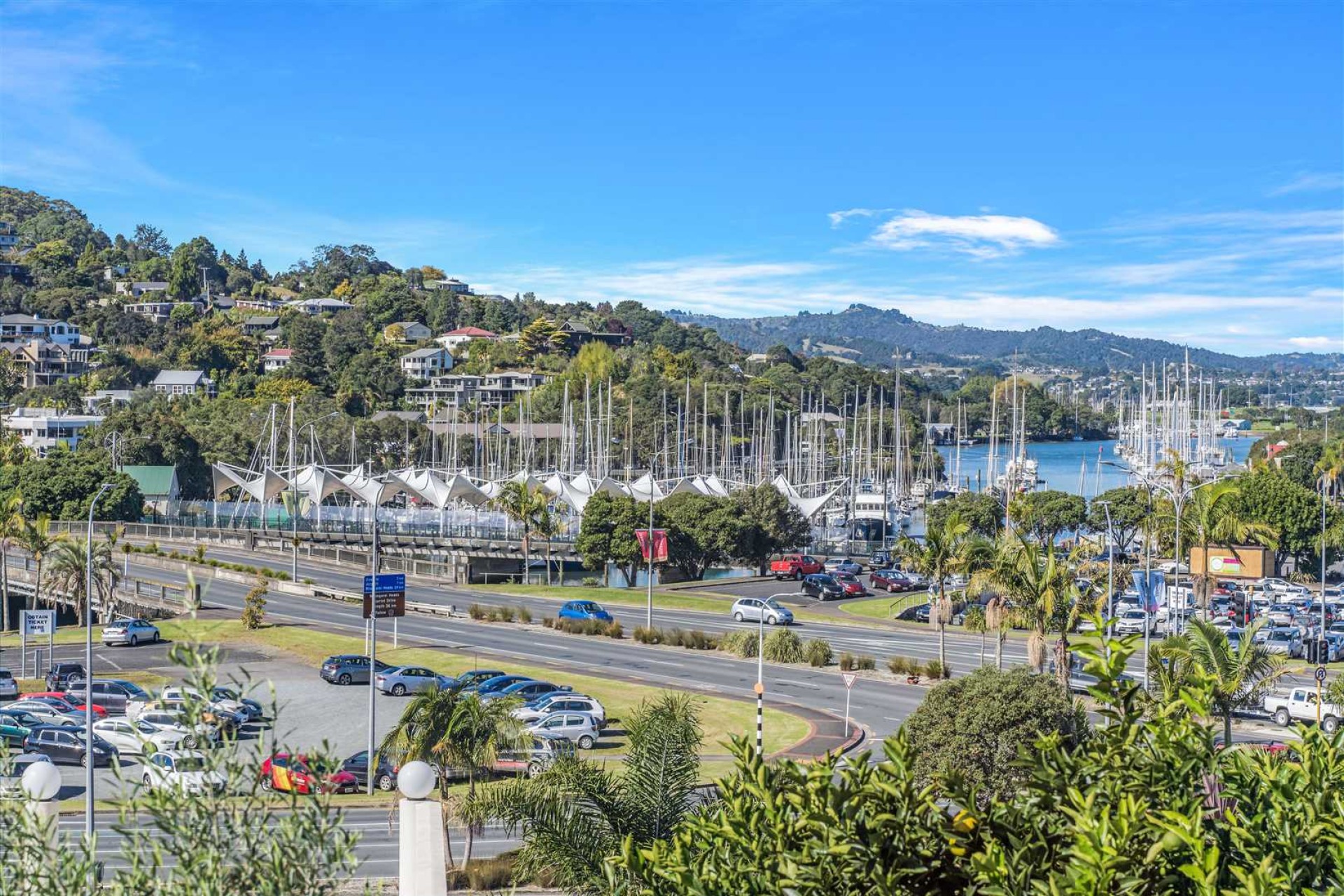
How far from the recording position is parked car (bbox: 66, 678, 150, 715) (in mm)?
43000

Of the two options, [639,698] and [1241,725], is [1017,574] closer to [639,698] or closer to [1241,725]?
[1241,725]

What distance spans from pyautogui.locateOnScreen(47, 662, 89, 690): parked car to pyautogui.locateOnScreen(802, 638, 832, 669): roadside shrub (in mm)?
26973

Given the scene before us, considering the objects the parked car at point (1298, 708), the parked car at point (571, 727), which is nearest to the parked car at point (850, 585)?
the parked car at point (1298, 708)

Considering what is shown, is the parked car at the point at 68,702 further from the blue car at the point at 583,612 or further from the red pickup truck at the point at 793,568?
the red pickup truck at the point at 793,568

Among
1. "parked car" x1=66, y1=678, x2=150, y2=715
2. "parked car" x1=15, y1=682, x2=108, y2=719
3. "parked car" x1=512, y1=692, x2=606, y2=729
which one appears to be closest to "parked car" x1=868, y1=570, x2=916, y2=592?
"parked car" x1=512, y1=692, x2=606, y2=729

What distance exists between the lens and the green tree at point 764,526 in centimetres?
7956

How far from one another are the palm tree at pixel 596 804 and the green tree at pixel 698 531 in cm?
5760

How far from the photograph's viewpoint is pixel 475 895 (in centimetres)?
2380

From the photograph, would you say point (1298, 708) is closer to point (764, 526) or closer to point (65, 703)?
point (65, 703)

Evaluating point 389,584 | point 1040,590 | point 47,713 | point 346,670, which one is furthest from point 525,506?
point 1040,590

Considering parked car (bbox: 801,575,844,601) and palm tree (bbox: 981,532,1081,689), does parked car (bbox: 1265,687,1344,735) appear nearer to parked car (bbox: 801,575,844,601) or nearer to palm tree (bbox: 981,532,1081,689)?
palm tree (bbox: 981,532,1081,689)

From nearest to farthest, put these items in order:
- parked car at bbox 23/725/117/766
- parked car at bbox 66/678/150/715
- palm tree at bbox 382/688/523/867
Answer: palm tree at bbox 382/688/523/867 < parked car at bbox 23/725/117/766 < parked car at bbox 66/678/150/715

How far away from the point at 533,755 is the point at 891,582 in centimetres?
4619

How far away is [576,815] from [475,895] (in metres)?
6.43
